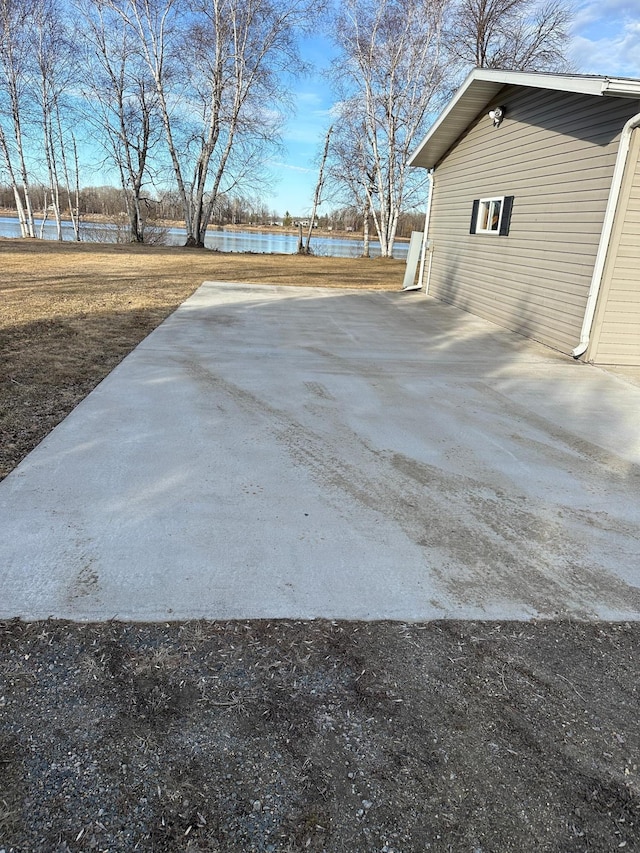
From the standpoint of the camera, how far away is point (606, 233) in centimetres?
527

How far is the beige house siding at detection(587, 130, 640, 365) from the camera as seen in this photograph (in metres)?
5.11

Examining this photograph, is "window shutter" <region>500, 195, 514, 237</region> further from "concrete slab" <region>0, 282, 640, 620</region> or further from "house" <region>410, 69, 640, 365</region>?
"concrete slab" <region>0, 282, 640, 620</region>

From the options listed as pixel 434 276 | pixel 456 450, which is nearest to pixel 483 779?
pixel 456 450

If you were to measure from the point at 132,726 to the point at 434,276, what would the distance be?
10.9 meters

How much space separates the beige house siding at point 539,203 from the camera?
18.4ft

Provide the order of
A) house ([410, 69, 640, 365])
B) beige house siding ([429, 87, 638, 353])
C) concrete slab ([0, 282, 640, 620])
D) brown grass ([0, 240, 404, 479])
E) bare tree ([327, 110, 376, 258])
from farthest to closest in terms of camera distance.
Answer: bare tree ([327, 110, 376, 258])
beige house siding ([429, 87, 638, 353])
house ([410, 69, 640, 365])
brown grass ([0, 240, 404, 479])
concrete slab ([0, 282, 640, 620])

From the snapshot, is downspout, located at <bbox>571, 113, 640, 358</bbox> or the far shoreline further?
the far shoreline

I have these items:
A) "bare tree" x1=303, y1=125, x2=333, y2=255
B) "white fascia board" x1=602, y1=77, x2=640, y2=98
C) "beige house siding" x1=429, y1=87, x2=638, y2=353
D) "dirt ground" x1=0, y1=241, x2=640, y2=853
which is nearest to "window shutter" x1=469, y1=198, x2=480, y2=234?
"beige house siding" x1=429, y1=87, x2=638, y2=353

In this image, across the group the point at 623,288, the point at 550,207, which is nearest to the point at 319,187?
the point at 550,207

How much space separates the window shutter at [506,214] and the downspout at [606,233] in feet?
7.87

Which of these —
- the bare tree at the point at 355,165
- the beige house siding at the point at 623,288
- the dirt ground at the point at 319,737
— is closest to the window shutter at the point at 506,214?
the beige house siding at the point at 623,288

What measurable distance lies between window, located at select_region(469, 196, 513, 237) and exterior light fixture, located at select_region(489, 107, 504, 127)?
108 centimetres

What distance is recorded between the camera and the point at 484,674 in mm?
1593

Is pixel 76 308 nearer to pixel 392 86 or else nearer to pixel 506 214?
pixel 506 214
